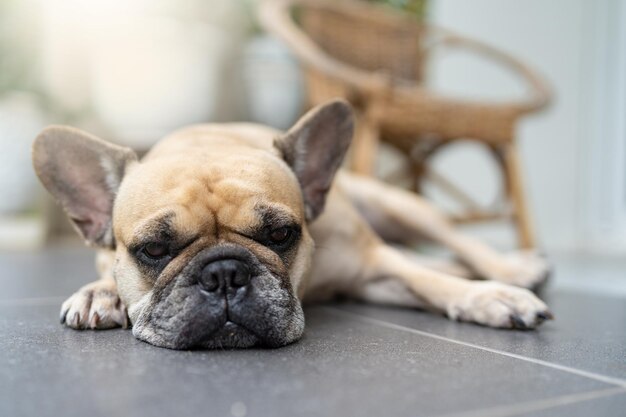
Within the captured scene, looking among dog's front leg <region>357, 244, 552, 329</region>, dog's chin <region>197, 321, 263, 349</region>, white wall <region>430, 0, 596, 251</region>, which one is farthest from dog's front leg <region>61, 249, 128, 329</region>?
white wall <region>430, 0, 596, 251</region>

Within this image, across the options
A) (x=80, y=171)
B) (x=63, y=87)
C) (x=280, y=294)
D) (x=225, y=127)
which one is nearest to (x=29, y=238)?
(x=63, y=87)

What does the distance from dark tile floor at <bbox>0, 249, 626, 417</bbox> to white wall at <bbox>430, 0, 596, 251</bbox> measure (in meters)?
3.30

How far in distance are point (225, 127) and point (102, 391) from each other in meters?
1.16

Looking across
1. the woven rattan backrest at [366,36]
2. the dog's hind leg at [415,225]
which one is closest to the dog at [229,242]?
the dog's hind leg at [415,225]

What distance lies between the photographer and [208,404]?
794 mm

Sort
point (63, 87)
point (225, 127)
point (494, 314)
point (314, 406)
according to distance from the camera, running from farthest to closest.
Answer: point (63, 87), point (225, 127), point (494, 314), point (314, 406)

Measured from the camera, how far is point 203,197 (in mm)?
1211

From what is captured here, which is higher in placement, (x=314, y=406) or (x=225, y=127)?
(x=225, y=127)

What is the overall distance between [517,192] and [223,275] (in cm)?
238

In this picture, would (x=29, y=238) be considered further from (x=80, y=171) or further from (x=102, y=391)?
(x=102, y=391)

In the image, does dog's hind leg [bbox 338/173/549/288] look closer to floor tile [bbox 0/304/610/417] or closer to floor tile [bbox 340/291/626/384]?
floor tile [bbox 340/291/626/384]

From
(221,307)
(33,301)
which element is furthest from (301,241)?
(33,301)

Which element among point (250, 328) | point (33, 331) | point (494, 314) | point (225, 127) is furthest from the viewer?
point (225, 127)

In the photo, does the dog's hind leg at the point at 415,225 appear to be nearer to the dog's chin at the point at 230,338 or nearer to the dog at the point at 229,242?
the dog at the point at 229,242
